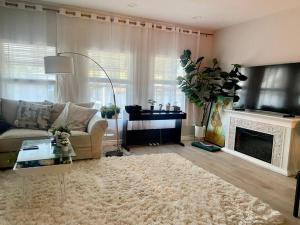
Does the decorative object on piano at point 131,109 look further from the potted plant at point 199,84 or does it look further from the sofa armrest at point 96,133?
the potted plant at point 199,84

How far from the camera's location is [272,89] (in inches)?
A: 147

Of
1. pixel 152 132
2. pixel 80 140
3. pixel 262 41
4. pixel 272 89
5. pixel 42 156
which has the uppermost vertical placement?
pixel 262 41

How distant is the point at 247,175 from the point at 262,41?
2.45 meters

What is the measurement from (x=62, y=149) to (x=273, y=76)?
11.2 ft

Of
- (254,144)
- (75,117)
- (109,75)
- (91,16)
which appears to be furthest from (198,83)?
(75,117)

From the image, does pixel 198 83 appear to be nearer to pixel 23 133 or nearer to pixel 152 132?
pixel 152 132

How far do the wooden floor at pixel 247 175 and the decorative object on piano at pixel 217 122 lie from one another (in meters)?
0.55

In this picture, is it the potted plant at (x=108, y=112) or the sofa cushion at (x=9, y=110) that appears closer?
the sofa cushion at (x=9, y=110)

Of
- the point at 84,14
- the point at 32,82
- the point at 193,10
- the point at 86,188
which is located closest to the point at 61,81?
the point at 32,82

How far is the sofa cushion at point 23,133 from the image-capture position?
302 cm

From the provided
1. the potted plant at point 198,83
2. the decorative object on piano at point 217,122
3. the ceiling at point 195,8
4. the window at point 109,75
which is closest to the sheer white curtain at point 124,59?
the window at point 109,75

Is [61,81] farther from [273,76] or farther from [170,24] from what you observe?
[273,76]

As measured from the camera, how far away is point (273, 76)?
371 centimetres

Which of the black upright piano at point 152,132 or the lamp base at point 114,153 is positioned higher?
the black upright piano at point 152,132
